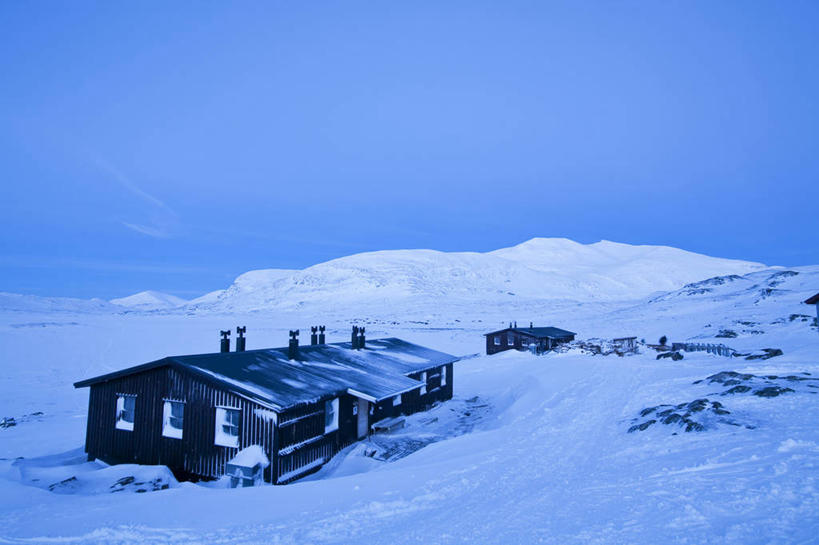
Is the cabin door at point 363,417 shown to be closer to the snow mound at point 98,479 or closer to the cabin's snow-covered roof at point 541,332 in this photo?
the snow mound at point 98,479

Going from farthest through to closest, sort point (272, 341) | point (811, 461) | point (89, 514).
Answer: point (272, 341), point (89, 514), point (811, 461)

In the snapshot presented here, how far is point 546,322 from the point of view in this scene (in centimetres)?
8925

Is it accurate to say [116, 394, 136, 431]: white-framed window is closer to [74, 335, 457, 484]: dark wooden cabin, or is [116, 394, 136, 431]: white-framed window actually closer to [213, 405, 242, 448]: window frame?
[74, 335, 457, 484]: dark wooden cabin

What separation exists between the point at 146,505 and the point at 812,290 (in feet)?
314

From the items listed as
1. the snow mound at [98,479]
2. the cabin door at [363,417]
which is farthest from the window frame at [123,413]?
the cabin door at [363,417]

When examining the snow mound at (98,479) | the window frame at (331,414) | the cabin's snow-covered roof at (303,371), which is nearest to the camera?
the snow mound at (98,479)

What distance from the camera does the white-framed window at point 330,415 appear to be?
1769 centimetres

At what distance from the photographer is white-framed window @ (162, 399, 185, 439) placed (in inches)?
635

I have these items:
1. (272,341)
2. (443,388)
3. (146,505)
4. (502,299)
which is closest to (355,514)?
(146,505)

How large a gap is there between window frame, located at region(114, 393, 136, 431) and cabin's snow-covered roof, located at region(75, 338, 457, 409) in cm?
82

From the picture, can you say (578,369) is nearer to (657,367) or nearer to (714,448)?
(657,367)

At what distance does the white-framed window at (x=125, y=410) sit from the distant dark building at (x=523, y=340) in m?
38.3

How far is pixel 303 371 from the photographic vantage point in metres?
19.2

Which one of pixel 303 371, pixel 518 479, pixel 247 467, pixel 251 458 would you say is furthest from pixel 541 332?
pixel 518 479
